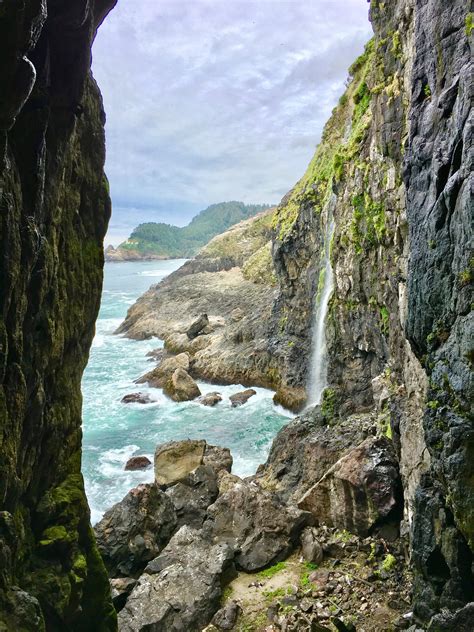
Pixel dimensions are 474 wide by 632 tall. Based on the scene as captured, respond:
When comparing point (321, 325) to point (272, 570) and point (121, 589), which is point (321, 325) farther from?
point (121, 589)

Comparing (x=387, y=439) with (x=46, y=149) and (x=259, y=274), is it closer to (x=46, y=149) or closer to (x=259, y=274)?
(x=46, y=149)

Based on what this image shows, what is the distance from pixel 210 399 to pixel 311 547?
18609mm

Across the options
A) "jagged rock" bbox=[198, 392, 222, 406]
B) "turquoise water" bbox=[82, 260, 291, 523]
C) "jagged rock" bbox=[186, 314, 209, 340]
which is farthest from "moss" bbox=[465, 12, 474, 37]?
"jagged rock" bbox=[186, 314, 209, 340]

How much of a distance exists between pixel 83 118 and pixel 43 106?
2876 mm

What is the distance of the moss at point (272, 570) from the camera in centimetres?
1245

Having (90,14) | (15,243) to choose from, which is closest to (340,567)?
(15,243)

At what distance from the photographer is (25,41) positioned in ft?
15.8

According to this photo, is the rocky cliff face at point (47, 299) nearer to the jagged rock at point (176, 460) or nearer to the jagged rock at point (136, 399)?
the jagged rock at point (176, 460)

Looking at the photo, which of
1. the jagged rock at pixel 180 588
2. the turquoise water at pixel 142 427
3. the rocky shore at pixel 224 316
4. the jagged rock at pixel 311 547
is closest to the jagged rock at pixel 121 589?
the jagged rock at pixel 180 588

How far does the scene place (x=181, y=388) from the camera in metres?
32.2

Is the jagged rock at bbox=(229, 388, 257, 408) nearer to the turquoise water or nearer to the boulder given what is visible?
the turquoise water

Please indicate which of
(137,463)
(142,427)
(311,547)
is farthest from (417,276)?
(142,427)

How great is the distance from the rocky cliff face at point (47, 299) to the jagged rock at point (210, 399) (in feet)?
69.6

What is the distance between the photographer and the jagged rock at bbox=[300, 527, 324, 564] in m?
12.6
